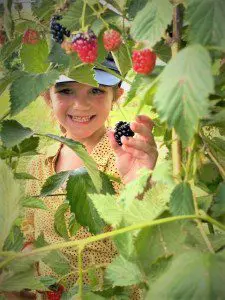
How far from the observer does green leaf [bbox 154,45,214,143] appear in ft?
1.07

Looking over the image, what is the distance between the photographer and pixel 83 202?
0.75 meters

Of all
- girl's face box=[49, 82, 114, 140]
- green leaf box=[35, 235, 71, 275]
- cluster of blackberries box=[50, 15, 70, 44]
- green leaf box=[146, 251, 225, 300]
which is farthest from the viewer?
girl's face box=[49, 82, 114, 140]

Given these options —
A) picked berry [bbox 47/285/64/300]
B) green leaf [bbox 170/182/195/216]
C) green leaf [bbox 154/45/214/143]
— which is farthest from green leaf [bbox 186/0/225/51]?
picked berry [bbox 47/285/64/300]

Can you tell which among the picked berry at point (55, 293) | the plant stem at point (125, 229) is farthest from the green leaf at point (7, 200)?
the picked berry at point (55, 293)

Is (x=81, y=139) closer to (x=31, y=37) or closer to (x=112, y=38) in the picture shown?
(x=31, y=37)

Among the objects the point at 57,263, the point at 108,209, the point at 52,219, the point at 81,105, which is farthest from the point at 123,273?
the point at 52,219

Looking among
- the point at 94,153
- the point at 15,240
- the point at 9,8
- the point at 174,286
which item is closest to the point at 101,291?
the point at 15,240

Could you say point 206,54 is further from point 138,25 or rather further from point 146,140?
point 146,140

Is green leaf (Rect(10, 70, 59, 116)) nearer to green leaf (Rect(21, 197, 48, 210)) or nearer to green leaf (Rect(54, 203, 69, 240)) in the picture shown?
A: green leaf (Rect(21, 197, 48, 210))

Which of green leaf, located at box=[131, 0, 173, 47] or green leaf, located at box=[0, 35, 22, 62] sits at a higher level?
green leaf, located at box=[0, 35, 22, 62]

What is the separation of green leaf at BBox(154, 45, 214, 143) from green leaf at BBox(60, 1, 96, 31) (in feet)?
0.82

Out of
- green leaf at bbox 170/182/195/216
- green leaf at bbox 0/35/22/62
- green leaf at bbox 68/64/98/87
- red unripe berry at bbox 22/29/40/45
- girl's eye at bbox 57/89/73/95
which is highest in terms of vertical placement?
red unripe berry at bbox 22/29/40/45

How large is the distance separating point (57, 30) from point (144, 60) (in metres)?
0.22

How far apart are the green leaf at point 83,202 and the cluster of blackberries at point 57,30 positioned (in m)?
0.23
